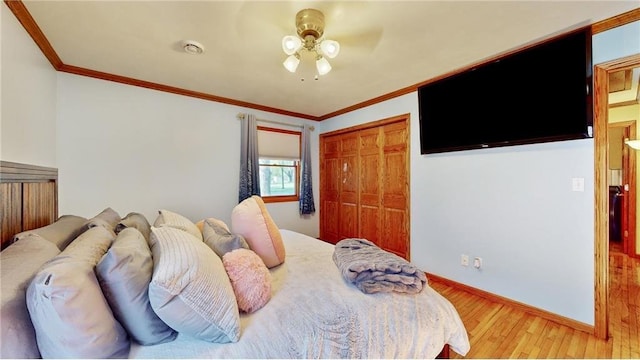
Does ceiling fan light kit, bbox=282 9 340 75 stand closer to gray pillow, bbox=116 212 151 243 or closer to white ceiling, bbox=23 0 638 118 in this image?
white ceiling, bbox=23 0 638 118

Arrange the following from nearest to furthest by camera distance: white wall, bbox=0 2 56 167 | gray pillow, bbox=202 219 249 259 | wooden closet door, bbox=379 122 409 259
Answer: gray pillow, bbox=202 219 249 259, white wall, bbox=0 2 56 167, wooden closet door, bbox=379 122 409 259

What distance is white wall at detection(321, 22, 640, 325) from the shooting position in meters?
1.99

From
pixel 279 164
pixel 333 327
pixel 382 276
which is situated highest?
pixel 279 164

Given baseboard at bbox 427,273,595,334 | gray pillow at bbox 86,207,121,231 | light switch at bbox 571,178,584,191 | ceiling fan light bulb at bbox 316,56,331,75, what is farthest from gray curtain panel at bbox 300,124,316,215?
light switch at bbox 571,178,584,191

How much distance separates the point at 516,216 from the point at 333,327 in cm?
219

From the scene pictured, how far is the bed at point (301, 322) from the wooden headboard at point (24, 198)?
0.81 feet

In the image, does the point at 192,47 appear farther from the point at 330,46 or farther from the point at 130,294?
the point at 130,294

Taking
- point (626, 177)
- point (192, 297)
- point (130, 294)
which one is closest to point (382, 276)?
point (192, 297)

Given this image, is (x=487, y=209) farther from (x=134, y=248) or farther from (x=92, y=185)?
(x=92, y=185)

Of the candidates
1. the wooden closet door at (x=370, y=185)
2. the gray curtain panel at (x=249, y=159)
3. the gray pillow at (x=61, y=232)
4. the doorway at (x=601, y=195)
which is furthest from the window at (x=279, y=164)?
the doorway at (x=601, y=195)

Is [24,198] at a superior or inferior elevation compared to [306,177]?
inferior

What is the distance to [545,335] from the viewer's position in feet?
6.41

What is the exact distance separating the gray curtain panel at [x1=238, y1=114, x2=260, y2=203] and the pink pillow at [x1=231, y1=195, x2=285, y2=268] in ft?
6.41

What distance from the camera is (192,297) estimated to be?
0.90 meters
